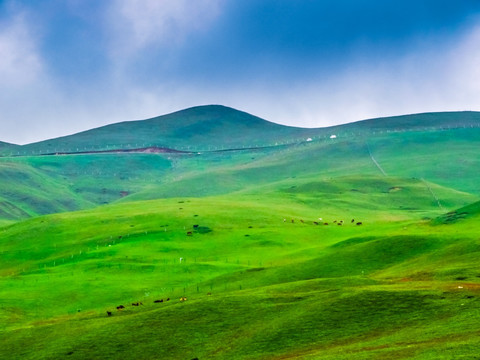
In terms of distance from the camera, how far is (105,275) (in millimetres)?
79438

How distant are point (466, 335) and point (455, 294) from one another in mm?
7122

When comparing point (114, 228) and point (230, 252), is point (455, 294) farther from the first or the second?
point (114, 228)

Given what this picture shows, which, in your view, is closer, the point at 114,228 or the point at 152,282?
the point at 152,282

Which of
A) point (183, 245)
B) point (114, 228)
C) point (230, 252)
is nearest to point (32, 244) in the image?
point (114, 228)

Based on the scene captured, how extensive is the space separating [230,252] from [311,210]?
53.7 meters

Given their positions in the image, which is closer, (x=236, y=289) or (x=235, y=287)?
(x=236, y=289)

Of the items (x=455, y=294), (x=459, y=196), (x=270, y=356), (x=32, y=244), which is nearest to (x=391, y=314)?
(x=455, y=294)

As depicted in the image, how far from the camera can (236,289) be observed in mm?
59969

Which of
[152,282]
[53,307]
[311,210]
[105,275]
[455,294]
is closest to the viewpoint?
[455,294]

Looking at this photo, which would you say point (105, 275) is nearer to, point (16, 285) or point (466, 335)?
point (16, 285)

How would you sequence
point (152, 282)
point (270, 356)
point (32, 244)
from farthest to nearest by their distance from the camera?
point (32, 244)
point (152, 282)
point (270, 356)

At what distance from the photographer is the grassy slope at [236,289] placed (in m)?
38.8

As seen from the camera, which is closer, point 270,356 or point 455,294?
point 270,356

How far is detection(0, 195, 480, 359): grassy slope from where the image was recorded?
1526 inches
